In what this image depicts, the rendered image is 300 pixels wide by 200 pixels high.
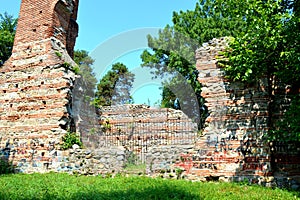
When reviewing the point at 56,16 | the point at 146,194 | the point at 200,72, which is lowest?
the point at 146,194

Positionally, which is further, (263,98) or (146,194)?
(263,98)

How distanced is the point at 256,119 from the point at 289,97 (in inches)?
41.4

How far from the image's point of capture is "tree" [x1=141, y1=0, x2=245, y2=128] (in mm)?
19609

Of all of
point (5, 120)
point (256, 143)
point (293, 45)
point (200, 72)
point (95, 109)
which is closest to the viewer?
point (293, 45)

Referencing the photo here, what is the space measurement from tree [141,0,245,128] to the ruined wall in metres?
11.1

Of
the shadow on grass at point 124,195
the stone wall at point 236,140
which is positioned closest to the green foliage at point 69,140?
the stone wall at point 236,140

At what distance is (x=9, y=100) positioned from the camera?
10.1m

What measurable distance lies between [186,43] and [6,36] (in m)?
13.4

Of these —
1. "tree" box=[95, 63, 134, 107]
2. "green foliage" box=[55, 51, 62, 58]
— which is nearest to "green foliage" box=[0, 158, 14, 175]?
"green foliage" box=[55, 51, 62, 58]

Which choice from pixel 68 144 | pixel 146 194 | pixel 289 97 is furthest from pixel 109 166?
pixel 289 97

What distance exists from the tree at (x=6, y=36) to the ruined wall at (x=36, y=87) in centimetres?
1157

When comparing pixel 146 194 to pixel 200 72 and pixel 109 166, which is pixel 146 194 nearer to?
pixel 109 166

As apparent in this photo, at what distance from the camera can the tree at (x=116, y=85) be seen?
2557cm

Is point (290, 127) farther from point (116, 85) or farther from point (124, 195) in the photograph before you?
point (116, 85)
